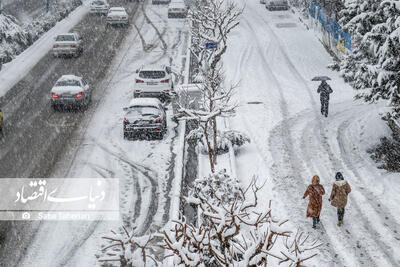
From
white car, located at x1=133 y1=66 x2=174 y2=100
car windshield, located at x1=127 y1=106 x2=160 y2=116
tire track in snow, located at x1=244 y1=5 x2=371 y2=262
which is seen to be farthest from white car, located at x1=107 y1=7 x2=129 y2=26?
car windshield, located at x1=127 y1=106 x2=160 y2=116

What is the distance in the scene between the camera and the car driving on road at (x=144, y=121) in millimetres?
20844

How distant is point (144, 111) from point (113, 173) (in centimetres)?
375

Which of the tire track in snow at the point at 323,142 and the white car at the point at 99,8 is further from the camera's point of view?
the white car at the point at 99,8

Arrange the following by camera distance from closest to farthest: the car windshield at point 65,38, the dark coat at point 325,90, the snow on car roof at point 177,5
A: the dark coat at point 325,90
the car windshield at point 65,38
the snow on car roof at point 177,5

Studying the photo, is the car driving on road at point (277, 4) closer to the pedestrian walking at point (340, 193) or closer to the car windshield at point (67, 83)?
the car windshield at point (67, 83)

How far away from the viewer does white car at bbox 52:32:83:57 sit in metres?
34.2

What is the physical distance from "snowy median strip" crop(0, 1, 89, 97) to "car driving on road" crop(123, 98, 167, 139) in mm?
9589

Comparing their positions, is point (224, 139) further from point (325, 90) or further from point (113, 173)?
point (325, 90)

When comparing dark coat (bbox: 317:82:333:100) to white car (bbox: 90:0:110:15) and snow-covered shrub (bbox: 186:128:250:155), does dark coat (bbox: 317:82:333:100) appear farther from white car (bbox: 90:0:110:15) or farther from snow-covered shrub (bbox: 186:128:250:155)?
white car (bbox: 90:0:110:15)

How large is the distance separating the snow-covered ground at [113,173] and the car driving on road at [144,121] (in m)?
0.37

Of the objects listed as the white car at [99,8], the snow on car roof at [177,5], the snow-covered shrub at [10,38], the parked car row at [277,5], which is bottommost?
the parked car row at [277,5]

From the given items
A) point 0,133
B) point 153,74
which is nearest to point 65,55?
point 153,74

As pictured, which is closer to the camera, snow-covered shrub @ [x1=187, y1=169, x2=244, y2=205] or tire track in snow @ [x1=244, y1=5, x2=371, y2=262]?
snow-covered shrub @ [x1=187, y1=169, x2=244, y2=205]

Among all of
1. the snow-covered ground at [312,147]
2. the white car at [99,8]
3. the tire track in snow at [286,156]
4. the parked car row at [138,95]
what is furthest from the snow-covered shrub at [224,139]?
the white car at [99,8]
